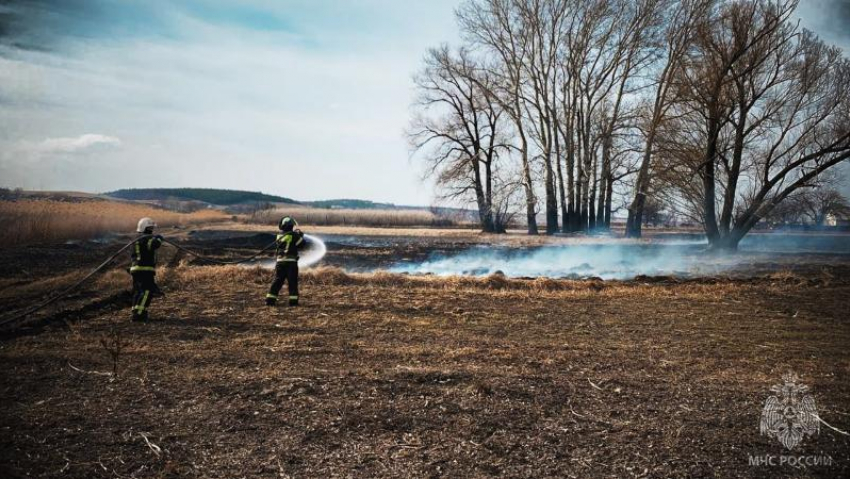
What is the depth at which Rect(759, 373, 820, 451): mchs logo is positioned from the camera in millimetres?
4570

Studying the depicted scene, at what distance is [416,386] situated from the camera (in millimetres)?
5660

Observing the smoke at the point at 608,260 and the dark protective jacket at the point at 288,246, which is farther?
the smoke at the point at 608,260

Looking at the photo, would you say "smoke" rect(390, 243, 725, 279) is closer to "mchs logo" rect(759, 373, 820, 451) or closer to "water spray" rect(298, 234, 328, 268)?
"water spray" rect(298, 234, 328, 268)

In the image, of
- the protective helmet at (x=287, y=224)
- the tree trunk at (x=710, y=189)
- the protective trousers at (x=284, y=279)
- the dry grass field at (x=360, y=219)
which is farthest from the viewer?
the dry grass field at (x=360, y=219)

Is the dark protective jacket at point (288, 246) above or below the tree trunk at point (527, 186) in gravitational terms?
below

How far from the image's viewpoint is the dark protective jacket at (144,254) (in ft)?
30.2

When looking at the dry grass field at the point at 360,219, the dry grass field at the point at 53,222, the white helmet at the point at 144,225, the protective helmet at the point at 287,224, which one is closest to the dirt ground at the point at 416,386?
the white helmet at the point at 144,225

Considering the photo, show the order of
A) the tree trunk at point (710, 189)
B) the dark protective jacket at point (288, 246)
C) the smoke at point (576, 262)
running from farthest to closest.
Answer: the tree trunk at point (710, 189) < the smoke at point (576, 262) < the dark protective jacket at point (288, 246)

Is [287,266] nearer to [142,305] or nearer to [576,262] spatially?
[142,305]

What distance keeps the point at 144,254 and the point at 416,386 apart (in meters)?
6.33

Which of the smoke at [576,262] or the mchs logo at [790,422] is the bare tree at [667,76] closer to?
the smoke at [576,262]

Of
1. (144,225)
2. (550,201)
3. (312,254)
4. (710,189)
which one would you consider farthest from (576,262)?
(144,225)

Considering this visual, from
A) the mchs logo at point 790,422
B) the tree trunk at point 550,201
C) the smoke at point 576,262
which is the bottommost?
the mchs logo at point 790,422

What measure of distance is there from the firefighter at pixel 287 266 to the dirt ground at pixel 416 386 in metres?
0.45
